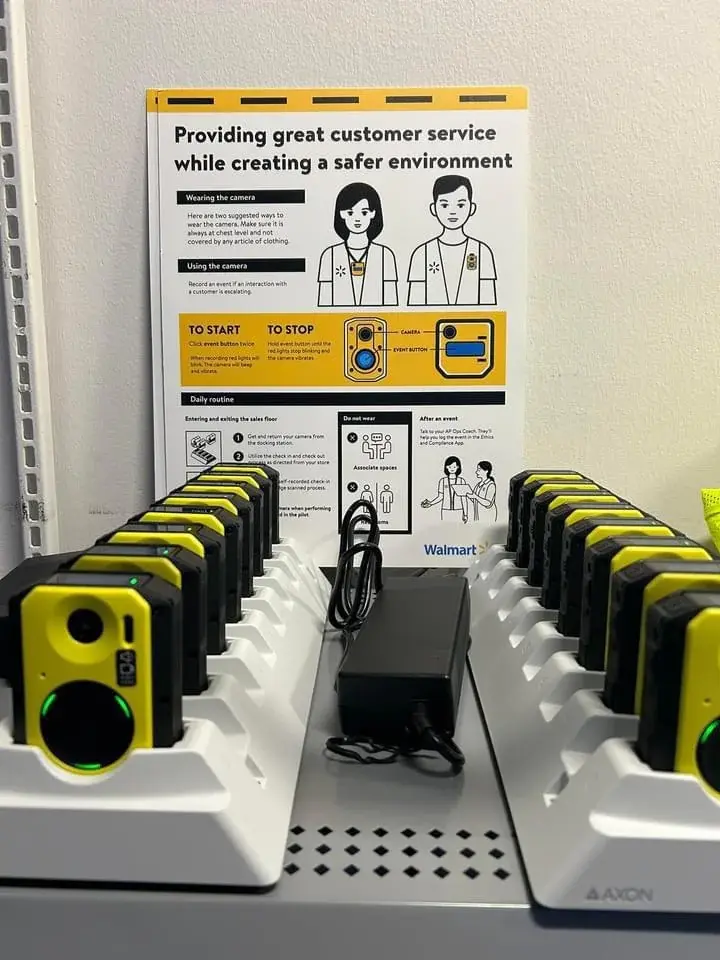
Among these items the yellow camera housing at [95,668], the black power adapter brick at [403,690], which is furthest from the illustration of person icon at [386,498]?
the yellow camera housing at [95,668]

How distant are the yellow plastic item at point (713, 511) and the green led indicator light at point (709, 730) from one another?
0.52m

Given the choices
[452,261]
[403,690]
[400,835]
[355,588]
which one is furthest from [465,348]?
[400,835]

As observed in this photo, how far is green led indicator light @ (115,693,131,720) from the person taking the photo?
0.40 meters

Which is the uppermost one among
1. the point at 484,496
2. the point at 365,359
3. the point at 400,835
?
the point at 365,359

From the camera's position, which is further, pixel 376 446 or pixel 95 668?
pixel 376 446

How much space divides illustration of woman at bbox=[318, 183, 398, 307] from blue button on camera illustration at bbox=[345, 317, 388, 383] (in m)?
0.02

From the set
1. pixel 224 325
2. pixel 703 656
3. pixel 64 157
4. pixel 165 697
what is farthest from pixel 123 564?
pixel 64 157

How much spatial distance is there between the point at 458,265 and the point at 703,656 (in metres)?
0.64

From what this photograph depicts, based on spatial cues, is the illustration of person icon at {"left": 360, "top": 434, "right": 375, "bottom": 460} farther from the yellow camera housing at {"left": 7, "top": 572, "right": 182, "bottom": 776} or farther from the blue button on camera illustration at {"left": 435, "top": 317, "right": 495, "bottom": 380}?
the yellow camera housing at {"left": 7, "top": 572, "right": 182, "bottom": 776}

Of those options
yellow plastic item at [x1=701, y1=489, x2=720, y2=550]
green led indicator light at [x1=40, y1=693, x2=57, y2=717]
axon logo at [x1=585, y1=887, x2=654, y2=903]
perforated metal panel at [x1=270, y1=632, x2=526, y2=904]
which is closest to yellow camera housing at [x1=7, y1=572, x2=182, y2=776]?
green led indicator light at [x1=40, y1=693, x2=57, y2=717]

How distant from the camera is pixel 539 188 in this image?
91cm

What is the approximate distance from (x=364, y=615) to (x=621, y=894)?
39 cm

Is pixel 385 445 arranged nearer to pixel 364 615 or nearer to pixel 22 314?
pixel 364 615

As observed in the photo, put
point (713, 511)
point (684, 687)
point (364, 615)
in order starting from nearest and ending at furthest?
point (684, 687) < point (364, 615) < point (713, 511)
